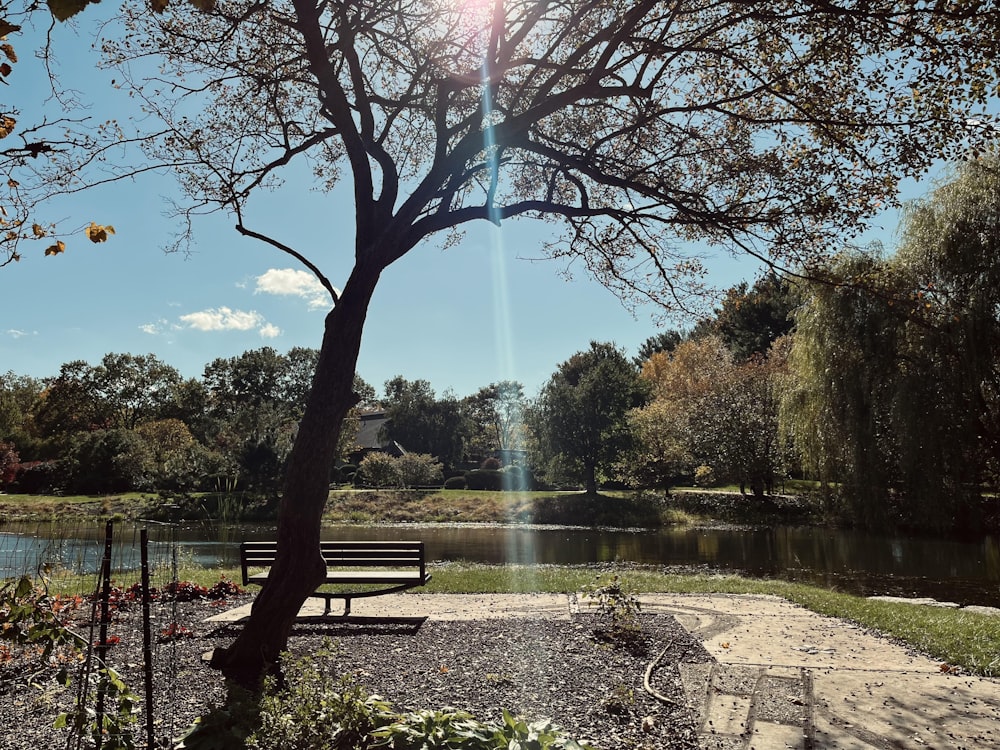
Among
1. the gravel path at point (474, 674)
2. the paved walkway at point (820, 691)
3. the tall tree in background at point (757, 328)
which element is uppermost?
the tall tree in background at point (757, 328)

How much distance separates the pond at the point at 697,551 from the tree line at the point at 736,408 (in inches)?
83.7

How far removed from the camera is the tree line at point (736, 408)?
17750mm

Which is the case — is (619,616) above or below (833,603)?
above

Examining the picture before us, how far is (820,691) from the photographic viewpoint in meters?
4.82

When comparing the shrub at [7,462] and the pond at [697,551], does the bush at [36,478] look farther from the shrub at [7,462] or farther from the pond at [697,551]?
the pond at [697,551]

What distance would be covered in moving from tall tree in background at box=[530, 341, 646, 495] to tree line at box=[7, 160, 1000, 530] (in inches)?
4.1

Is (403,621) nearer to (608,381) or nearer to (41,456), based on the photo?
(608,381)

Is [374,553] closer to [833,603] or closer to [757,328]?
[833,603]

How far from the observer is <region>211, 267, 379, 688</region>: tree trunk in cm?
485

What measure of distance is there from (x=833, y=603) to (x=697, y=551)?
10414mm

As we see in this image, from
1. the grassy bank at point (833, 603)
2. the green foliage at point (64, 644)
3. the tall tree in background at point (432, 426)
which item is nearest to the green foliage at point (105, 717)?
the green foliage at point (64, 644)

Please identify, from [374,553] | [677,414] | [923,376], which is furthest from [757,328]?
[374,553]

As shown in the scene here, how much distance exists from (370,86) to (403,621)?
20.1 ft

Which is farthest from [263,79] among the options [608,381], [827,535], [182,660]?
[608,381]
